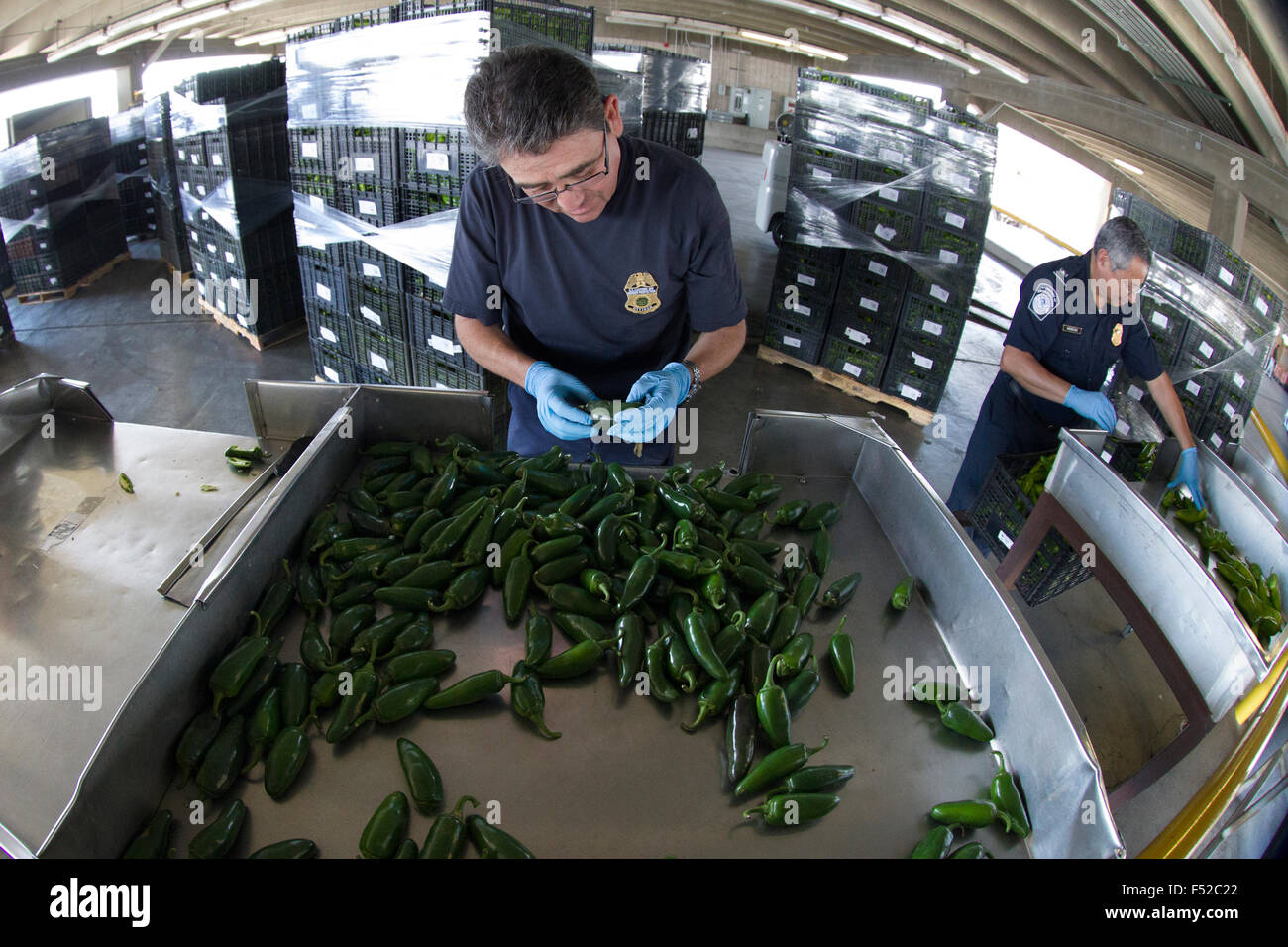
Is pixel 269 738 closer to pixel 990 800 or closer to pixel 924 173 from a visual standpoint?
pixel 990 800

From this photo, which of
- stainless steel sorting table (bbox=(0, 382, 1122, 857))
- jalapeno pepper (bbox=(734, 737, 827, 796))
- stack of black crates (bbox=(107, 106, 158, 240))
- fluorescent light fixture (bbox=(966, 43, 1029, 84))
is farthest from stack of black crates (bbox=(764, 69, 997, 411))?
fluorescent light fixture (bbox=(966, 43, 1029, 84))

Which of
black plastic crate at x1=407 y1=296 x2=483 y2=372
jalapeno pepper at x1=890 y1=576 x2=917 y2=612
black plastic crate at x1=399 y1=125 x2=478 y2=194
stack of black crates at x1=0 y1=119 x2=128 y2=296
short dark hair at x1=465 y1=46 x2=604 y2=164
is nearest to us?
short dark hair at x1=465 y1=46 x2=604 y2=164

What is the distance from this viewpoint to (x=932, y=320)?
5594 mm

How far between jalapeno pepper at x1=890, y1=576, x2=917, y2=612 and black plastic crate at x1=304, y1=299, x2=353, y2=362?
432 cm

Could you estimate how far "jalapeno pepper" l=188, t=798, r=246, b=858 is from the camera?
1258 mm

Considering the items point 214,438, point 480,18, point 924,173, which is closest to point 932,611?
point 214,438

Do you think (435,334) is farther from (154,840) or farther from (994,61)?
(994,61)

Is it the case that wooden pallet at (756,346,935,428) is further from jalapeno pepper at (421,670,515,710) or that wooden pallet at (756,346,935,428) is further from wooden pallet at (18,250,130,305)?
wooden pallet at (18,250,130,305)

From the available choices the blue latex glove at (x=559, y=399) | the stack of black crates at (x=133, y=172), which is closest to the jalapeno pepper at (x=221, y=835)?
the blue latex glove at (x=559, y=399)

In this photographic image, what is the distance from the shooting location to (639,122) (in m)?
Result: 4.69

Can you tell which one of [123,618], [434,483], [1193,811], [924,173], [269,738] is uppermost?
[924,173]

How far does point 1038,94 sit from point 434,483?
33.3ft

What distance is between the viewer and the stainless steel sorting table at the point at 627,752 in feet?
4.34
